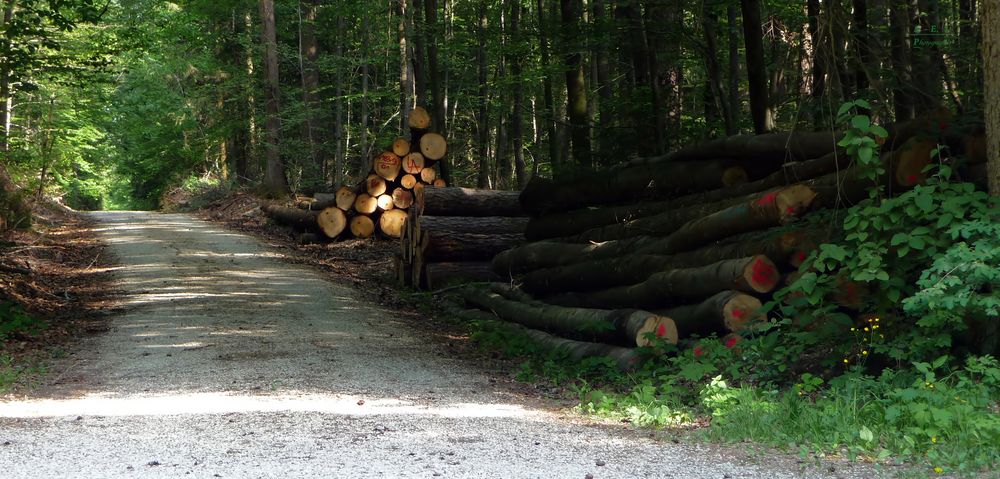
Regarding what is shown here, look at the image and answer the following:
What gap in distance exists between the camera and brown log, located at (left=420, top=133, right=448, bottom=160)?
20.6 meters

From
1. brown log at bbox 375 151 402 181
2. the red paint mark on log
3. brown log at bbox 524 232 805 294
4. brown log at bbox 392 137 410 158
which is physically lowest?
brown log at bbox 524 232 805 294

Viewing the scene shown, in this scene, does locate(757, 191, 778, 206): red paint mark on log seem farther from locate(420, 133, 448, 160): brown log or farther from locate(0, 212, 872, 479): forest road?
locate(420, 133, 448, 160): brown log

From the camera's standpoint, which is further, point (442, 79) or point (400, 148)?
point (442, 79)

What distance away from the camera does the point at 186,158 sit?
37219 mm

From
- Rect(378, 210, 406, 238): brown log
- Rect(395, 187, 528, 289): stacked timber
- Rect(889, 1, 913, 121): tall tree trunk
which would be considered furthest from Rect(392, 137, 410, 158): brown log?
Rect(889, 1, 913, 121): tall tree trunk

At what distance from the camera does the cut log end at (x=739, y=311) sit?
26.2 ft

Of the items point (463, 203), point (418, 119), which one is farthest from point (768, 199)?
point (418, 119)

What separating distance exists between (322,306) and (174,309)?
7.14ft

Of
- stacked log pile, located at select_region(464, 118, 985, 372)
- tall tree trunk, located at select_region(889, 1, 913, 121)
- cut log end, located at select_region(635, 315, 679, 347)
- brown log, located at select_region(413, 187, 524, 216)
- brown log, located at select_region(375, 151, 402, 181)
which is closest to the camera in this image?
stacked log pile, located at select_region(464, 118, 985, 372)

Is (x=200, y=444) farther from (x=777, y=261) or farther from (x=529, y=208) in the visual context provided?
(x=529, y=208)

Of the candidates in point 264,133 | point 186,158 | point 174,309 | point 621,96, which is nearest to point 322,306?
point 174,309

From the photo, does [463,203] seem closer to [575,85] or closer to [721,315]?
[575,85]

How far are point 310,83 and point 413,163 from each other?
34.3ft

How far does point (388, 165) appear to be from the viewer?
2042cm
